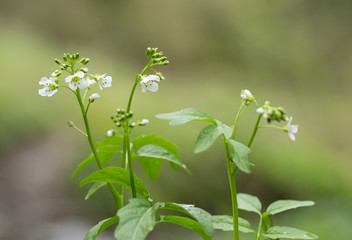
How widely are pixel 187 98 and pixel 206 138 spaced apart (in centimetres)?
583

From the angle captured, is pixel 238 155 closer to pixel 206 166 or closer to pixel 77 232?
pixel 77 232

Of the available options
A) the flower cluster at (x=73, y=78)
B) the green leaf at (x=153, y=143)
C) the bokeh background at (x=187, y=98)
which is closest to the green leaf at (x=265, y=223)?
the green leaf at (x=153, y=143)

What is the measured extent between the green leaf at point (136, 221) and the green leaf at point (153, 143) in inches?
10.2

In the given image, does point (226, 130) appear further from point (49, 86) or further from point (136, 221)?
point (49, 86)

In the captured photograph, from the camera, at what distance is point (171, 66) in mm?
8875

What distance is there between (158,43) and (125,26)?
87 centimetres

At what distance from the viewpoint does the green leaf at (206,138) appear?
31.3 inches

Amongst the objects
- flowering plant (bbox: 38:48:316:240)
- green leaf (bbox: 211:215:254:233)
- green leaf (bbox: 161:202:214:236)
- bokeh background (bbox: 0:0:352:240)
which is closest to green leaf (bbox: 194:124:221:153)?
flowering plant (bbox: 38:48:316:240)

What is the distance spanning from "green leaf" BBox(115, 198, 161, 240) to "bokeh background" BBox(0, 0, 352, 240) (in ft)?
7.68

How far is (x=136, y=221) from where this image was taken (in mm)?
743

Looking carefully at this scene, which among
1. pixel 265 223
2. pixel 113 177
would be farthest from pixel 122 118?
pixel 265 223

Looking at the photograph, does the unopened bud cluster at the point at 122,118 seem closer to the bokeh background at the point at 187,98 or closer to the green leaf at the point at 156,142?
the green leaf at the point at 156,142

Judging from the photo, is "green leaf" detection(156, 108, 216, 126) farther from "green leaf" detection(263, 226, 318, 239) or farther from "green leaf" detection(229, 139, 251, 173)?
"green leaf" detection(263, 226, 318, 239)

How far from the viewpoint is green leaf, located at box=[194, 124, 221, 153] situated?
794 millimetres
